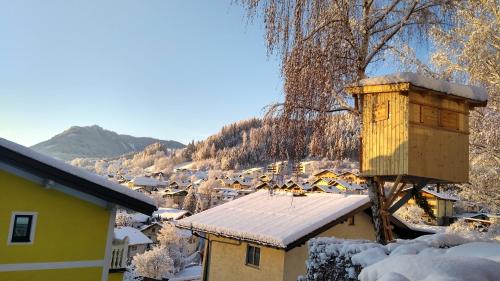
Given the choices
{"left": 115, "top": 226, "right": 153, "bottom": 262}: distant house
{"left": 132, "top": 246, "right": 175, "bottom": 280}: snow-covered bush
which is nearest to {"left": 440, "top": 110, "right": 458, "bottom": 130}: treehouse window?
{"left": 115, "top": 226, "right": 153, "bottom": 262}: distant house

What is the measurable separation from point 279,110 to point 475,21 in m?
8.48

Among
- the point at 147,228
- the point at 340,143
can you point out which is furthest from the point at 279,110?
the point at 147,228

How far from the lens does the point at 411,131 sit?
906cm

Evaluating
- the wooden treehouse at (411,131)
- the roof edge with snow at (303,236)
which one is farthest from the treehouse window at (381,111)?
the roof edge with snow at (303,236)

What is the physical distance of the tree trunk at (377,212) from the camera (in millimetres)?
8852

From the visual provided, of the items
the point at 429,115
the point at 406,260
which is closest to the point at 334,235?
the point at 429,115

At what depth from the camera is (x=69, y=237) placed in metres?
8.42

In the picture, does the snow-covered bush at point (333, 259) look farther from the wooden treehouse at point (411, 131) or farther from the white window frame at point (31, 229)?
the white window frame at point (31, 229)

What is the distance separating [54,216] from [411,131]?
26.5ft

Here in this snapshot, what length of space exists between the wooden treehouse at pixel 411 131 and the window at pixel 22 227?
7.31m

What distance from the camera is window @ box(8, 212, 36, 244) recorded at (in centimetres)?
779

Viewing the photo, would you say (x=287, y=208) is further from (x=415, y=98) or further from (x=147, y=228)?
(x=147, y=228)

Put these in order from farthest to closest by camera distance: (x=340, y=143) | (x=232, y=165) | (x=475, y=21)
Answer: (x=232, y=165), (x=475, y=21), (x=340, y=143)

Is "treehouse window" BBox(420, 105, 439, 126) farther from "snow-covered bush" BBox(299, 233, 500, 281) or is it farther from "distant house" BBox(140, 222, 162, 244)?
"distant house" BBox(140, 222, 162, 244)
